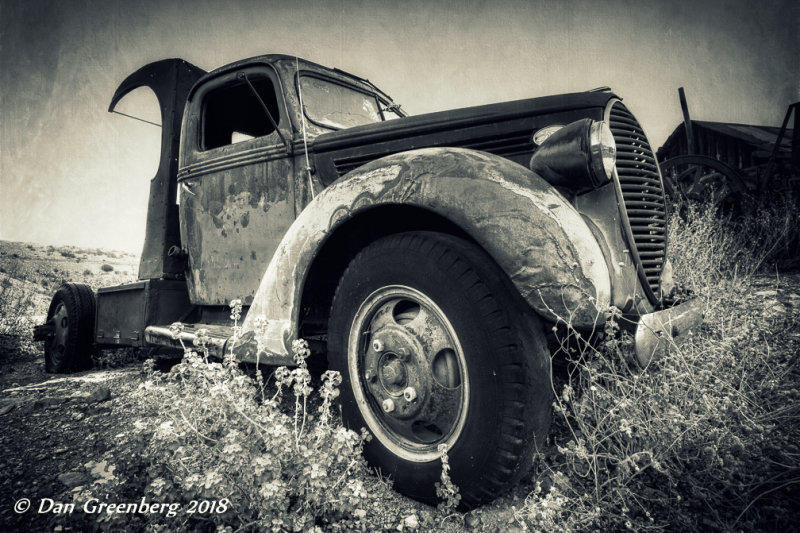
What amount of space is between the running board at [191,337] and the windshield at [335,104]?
1493 millimetres

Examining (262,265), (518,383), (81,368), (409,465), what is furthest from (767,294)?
(81,368)

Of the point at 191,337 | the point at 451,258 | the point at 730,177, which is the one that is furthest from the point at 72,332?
the point at 730,177

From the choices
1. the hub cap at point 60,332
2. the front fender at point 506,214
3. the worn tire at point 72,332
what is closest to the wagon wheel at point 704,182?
the front fender at point 506,214

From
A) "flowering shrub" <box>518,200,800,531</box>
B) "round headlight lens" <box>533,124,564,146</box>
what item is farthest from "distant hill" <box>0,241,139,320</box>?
"flowering shrub" <box>518,200,800,531</box>

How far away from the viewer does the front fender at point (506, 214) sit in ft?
4.51

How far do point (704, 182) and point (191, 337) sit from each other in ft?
23.3

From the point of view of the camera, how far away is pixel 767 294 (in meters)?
3.55

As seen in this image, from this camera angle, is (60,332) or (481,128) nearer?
(481,128)

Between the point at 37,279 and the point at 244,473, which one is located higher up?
the point at 37,279

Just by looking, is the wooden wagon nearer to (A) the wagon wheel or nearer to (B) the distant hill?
(A) the wagon wheel

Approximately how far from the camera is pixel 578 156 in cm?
150

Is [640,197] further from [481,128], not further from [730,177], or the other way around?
[730,177]

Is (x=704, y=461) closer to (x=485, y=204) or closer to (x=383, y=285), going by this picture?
(x=485, y=204)

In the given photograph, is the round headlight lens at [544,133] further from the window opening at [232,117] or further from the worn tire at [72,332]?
the worn tire at [72,332]
